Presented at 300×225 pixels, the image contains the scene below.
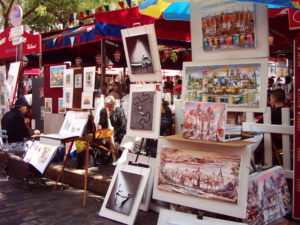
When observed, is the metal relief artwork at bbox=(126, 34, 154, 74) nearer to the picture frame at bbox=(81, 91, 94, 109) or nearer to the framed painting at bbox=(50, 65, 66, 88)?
the picture frame at bbox=(81, 91, 94, 109)

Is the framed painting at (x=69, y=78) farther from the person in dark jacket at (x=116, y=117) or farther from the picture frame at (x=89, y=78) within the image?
the person in dark jacket at (x=116, y=117)

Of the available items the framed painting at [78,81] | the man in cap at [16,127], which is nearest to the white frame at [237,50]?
the framed painting at [78,81]

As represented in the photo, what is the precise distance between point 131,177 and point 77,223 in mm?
866

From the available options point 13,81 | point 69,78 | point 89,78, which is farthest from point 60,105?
point 89,78

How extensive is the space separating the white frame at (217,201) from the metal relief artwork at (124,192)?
0.65 metres

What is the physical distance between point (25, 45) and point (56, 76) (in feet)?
4.80

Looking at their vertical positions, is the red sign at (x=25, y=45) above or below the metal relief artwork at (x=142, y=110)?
above

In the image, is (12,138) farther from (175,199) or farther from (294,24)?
(294,24)

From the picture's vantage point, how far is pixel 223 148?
120 inches

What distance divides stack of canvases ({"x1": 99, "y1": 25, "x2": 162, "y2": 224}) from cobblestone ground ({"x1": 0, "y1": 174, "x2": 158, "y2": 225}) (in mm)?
286

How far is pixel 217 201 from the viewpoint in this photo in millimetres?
3012

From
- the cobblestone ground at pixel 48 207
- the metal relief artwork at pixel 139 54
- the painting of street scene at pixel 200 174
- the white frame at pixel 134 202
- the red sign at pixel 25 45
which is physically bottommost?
the cobblestone ground at pixel 48 207

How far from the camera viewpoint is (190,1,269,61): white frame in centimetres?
309

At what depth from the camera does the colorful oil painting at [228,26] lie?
3.16 metres
